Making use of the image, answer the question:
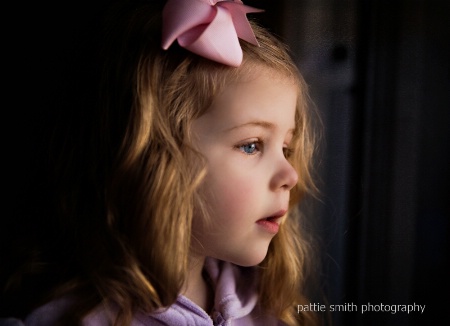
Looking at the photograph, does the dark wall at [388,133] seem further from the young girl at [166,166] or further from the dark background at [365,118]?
the young girl at [166,166]

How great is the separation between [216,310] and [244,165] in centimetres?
28

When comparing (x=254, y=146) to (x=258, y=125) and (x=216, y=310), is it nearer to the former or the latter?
(x=258, y=125)

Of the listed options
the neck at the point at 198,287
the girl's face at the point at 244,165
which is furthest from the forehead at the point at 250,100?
the neck at the point at 198,287

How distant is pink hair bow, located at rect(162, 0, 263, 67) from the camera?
2.64ft

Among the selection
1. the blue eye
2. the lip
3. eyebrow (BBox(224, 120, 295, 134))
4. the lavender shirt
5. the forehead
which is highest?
the forehead

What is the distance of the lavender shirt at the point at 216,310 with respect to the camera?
833 millimetres

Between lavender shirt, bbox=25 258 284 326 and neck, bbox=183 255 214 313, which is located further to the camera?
neck, bbox=183 255 214 313

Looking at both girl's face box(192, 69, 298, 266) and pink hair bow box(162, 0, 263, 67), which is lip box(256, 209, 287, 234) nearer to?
girl's face box(192, 69, 298, 266)

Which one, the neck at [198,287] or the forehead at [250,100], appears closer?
the forehead at [250,100]

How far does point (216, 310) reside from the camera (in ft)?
3.14

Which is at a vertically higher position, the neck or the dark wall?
the dark wall

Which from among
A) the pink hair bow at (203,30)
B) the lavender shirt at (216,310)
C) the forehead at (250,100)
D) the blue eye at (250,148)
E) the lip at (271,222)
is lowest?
the lavender shirt at (216,310)

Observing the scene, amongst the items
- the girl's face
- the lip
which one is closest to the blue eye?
the girl's face

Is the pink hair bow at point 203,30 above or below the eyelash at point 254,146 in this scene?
above
